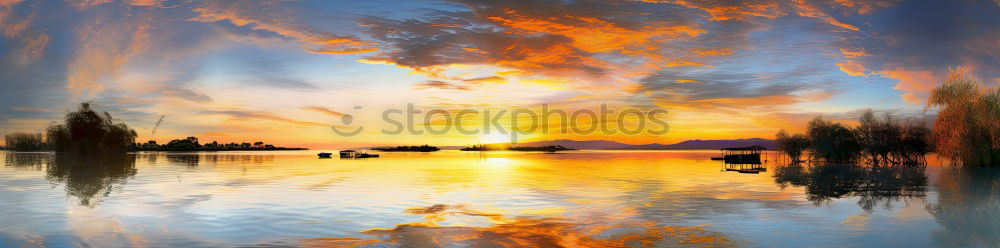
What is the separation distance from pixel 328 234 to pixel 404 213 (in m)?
6.85

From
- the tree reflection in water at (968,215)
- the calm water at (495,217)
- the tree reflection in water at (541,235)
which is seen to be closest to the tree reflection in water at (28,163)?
the calm water at (495,217)

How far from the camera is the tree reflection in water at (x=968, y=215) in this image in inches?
857

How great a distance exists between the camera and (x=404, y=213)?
29.1m

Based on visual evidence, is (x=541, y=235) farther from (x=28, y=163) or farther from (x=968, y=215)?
(x=28, y=163)

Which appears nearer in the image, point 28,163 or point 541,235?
point 541,235

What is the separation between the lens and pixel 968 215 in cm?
2862

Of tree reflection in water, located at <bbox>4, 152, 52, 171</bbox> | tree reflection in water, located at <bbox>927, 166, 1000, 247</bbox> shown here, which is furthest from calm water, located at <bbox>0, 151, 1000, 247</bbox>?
tree reflection in water, located at <bbox>4, 152, 52, 171</bbox>

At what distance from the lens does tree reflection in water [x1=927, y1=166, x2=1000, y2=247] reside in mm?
21766

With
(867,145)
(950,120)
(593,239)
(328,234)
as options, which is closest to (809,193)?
(593,239)

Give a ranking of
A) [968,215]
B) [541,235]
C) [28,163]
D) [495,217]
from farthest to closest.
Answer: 1. [28,163]
2. [968,215]
3. [495,217]
4. [541,235]

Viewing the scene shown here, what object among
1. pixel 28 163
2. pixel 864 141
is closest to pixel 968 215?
pixel 864 141

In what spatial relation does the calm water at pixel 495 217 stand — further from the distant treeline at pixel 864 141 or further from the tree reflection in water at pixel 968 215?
the distant treeline at pixel 864 141

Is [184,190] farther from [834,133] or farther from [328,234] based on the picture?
[834,133]

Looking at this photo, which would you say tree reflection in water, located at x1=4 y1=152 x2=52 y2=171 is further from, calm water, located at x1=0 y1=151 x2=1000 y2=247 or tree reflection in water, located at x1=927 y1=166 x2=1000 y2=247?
tree reflection in water, located at x1=927 y1=166 x2=1000 y2=247
